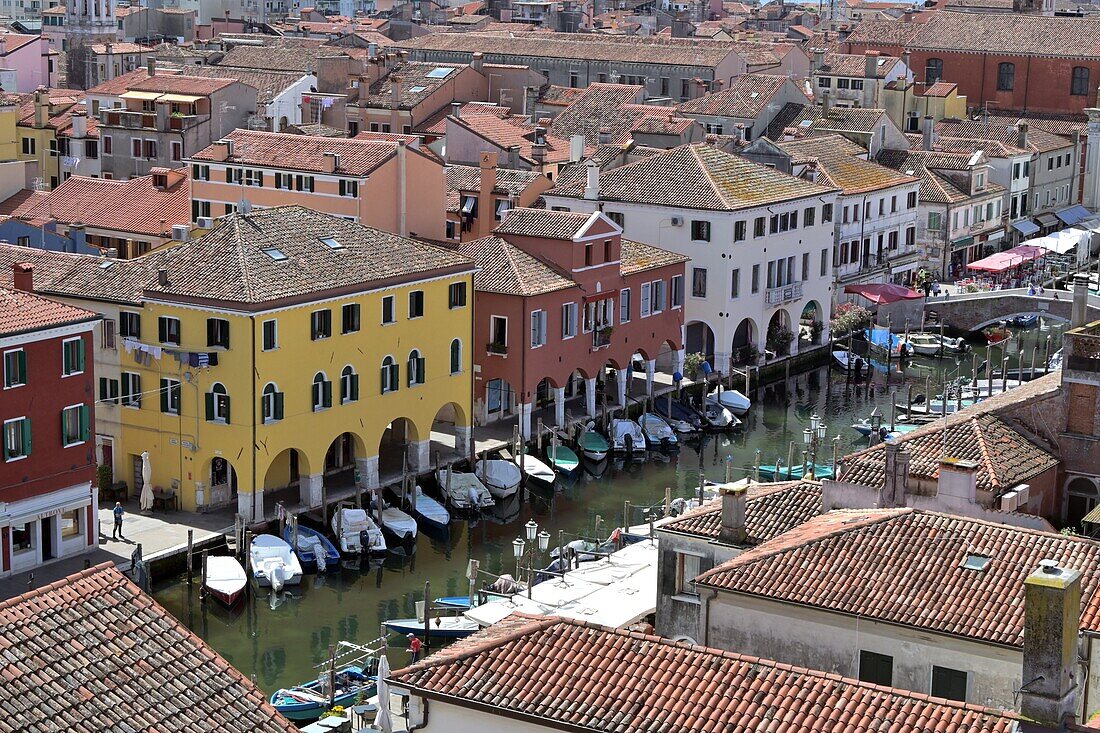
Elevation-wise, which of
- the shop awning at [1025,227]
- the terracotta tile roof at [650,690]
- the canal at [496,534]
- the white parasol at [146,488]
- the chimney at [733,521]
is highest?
the terracotta tile roof at [650,690]

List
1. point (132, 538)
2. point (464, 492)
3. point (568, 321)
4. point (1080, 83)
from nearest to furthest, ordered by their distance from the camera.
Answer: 1. point (132, 538)
2. point (464, 492)
3. point (568, 321)
4. point (1080, 83)

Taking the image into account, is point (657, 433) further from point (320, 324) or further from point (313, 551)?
point (313, 551)

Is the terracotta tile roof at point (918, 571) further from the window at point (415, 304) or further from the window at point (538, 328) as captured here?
the window at point (538, 328)

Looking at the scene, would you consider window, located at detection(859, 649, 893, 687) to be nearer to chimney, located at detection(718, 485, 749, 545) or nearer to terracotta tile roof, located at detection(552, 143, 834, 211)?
chimney, located at detection(718, 485, 749, 545)

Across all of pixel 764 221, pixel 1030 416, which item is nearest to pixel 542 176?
pixel 764 221

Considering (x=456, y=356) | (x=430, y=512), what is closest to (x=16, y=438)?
(x=430, y=512)

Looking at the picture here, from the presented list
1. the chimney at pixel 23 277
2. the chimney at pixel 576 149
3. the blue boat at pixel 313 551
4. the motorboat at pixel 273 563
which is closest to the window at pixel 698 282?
the chimney at pixel 576 149

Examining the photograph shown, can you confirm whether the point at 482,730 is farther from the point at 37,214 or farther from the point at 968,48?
the point at 968,48
